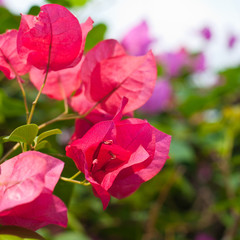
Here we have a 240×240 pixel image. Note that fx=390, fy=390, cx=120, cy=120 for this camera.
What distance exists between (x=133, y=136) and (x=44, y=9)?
0.15 metres

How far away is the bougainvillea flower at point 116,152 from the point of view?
0.35 m

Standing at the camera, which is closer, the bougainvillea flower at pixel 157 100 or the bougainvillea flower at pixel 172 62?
the bougainvillea flower at pixel 157 100

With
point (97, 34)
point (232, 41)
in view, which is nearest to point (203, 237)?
point (232, 41)

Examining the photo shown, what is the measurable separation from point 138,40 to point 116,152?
1127mm

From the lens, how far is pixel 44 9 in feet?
1.21

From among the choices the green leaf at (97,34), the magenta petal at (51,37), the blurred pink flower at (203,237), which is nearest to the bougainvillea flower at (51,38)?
the magenta petal at (51,37)

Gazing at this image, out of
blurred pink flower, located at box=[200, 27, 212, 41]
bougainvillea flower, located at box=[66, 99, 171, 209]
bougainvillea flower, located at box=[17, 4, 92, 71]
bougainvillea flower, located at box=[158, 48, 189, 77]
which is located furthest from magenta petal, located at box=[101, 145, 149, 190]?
blurred pink flower, located at box=[200, 27, 212, 41]

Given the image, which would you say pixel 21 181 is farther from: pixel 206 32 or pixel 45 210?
pixel 206 32

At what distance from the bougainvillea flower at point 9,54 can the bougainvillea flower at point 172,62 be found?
1540 millimetres

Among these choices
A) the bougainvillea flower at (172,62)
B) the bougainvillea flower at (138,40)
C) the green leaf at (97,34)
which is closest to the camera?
the green leaf at (97,34)

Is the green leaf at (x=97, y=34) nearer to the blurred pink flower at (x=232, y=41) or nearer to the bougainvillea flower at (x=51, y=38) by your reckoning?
the bougainvillea flower at (x=51, y=38)

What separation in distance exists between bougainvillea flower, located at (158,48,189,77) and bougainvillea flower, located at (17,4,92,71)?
1546mm

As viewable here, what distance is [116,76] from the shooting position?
0.44 meters

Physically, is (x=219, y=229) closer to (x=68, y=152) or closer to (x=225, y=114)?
(x=225, y=114)
